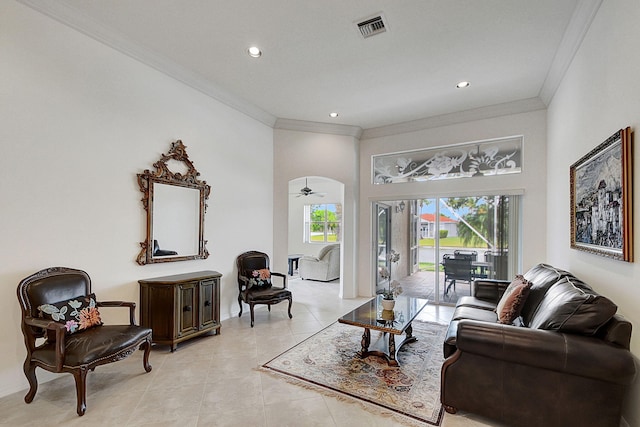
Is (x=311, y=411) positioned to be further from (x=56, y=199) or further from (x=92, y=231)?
(x=56, y=199)

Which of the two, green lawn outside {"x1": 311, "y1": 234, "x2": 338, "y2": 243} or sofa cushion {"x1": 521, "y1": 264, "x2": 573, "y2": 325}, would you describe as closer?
sofa cushion {"x1": 521, "y1": 264, "x2": 573, "y2": 325}

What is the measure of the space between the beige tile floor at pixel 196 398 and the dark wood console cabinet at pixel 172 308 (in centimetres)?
19

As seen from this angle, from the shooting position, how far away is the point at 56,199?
8.83ft

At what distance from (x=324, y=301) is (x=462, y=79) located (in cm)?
419

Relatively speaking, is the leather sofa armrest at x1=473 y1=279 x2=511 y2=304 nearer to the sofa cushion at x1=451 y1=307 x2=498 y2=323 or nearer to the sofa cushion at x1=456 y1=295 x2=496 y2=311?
the sofa cushion at x1=456 y1=295 x2=496 y2=311

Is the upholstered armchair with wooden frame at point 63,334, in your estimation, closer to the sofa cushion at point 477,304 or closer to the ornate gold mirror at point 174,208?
the ornate gold mirror at point 174,208

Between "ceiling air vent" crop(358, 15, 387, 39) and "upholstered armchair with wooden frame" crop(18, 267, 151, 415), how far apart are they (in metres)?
3.58

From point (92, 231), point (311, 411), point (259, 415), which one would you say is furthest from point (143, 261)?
point (311, 411)

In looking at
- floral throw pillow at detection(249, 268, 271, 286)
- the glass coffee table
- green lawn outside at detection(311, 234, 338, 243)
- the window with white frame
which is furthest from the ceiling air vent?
green lawn outside at detection(311, 234, 338, 243)

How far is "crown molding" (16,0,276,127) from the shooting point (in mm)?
2664

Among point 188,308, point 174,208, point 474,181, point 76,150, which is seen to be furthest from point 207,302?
point 474,181

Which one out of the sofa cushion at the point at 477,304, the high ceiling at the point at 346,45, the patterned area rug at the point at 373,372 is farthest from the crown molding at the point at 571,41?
the patterned area rug at the point at 373,372

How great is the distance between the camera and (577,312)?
1.94m

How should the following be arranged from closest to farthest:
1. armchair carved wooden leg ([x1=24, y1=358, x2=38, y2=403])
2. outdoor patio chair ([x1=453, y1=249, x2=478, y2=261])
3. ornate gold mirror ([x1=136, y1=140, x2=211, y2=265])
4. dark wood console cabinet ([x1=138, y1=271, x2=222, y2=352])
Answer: armchair carved wooden leg ([x1=24, y1=358, x2=38, y2=403]), dark wood console cabinet ([x1=138, y1=271, x2=222, y2=352]), ornate gold mirror ([x1=136, y1=140, x2=211, y2=265]), outdoor patio chair ([x1=453, y1=249, x2=478, y2=261])
